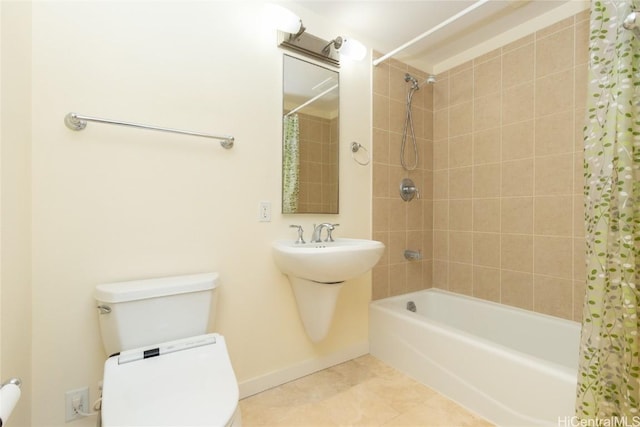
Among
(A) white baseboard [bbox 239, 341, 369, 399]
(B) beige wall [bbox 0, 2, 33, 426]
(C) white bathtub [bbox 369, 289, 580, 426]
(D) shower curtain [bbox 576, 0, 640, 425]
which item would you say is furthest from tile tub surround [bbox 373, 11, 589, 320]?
(B) beige wall [bbox 0, 2, 33, 426]

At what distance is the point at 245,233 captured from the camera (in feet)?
5.17

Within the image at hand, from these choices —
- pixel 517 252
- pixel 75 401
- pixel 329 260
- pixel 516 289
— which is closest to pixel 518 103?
pixel 517 252

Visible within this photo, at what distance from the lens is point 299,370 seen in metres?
1.77

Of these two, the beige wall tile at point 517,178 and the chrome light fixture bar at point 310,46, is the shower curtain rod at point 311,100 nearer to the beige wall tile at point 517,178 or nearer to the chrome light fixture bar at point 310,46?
the chrome light fixture bar at point 310,46

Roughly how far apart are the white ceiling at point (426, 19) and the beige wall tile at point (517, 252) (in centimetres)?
139

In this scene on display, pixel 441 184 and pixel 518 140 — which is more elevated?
pixel 518 140

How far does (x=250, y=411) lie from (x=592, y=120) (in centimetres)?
195

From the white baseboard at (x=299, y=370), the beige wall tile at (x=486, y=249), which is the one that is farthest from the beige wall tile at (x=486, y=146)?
the white baseboard at (x=299, y=370)

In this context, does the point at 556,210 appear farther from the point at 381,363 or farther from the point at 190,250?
the point at 190,250

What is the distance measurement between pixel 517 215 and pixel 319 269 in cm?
146

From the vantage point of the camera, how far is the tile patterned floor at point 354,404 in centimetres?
140

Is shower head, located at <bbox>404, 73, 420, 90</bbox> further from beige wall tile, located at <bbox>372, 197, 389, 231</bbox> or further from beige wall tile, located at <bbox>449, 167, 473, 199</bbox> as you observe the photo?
beige wall tile, located at <bbox>372, 197, 389, 231</bbox>

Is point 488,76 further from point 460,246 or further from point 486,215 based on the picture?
point 460,246

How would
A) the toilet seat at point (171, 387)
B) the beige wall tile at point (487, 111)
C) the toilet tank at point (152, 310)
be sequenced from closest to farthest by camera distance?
the toilet seat at point (171, 387) → the toilet tank at point (152, 310) → the beige wall tile at point (487, 111)
